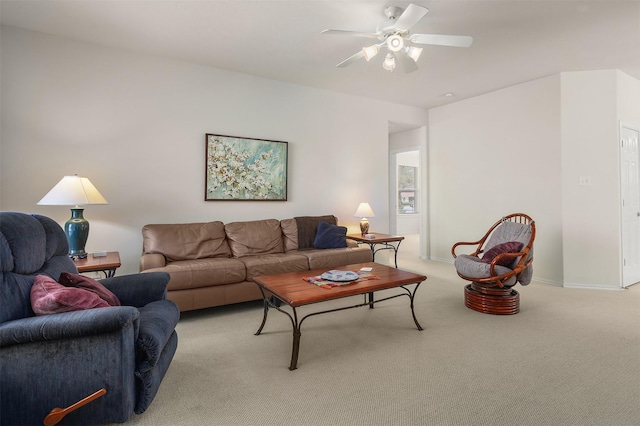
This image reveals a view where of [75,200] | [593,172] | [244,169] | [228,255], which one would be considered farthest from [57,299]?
[593,172]

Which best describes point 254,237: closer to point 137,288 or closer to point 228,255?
point 228,255

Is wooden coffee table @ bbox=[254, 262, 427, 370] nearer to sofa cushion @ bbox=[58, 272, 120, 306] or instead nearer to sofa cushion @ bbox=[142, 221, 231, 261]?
sofa cushion @ bbox=[58, 272, 120, 306]

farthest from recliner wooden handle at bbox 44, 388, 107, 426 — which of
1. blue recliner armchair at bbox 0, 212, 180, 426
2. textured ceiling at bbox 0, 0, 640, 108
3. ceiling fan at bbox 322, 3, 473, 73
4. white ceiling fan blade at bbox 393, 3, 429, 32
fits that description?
white ceiling fan blade at bbox 393, 3, 429, 32

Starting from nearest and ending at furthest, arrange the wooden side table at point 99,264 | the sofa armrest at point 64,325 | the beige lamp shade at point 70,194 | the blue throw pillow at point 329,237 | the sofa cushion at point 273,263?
the sofa armrest at point 64,325
the wooden side table at point 99,264
the beige lamp shade at point 70,194
the sofa cushion at point 273,263
the blue throw pillow at point 329,237

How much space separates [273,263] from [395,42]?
2.36 meters

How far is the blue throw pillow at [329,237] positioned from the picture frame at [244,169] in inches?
28.7

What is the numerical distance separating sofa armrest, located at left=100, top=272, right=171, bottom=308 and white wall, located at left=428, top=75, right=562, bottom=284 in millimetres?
4626

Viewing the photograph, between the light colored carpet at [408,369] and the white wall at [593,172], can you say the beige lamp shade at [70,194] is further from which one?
the white wall at [593,172]

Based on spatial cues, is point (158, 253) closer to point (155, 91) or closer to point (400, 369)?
point (155, 91)

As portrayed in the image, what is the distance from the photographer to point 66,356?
4.88ft

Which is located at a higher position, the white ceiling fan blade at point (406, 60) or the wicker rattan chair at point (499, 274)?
the white ceiling fan blade at point (406, 60)

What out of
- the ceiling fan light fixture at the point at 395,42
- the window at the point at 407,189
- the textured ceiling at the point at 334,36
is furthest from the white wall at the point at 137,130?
the window at the point at 407,189

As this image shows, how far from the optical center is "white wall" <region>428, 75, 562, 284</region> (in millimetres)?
4359

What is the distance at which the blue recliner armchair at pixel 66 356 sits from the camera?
144 cm
